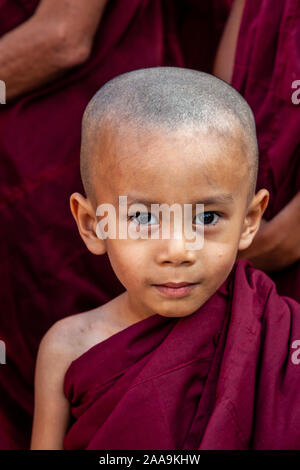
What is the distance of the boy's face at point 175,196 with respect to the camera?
142 centimetres

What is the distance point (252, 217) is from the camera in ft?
5.43

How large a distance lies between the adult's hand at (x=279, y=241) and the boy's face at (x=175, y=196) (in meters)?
0.39

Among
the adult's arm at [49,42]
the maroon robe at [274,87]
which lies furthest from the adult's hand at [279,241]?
the adult's arm at [49,42]

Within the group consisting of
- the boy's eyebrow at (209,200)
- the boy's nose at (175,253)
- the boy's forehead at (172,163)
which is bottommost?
the boy's nose at (175,253)

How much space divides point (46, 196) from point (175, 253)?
2.41 feet

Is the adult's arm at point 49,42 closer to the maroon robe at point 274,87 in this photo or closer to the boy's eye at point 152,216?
the maroon robe at point 274,87

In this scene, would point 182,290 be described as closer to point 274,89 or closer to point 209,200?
point 209,200

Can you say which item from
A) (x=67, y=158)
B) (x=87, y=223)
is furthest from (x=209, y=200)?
(x=67, y=158)

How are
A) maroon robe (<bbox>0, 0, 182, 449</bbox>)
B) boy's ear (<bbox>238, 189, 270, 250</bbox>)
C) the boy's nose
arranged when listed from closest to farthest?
1. the boy's nose
2. boy's ear (<bbox>238, 189, 270, 250</bbox>)
3. maroon robe (<bbox>0, 0, 182, 449</bbox>)

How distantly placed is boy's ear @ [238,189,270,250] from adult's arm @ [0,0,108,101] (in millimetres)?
660

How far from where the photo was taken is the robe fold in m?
1.47

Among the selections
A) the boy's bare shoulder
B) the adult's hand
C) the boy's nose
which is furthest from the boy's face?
the adult's hand

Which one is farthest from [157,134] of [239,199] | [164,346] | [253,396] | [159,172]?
[253,396]

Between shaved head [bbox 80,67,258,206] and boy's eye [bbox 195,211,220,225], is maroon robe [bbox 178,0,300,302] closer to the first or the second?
shaved head [bbox 80,67,258,206]
